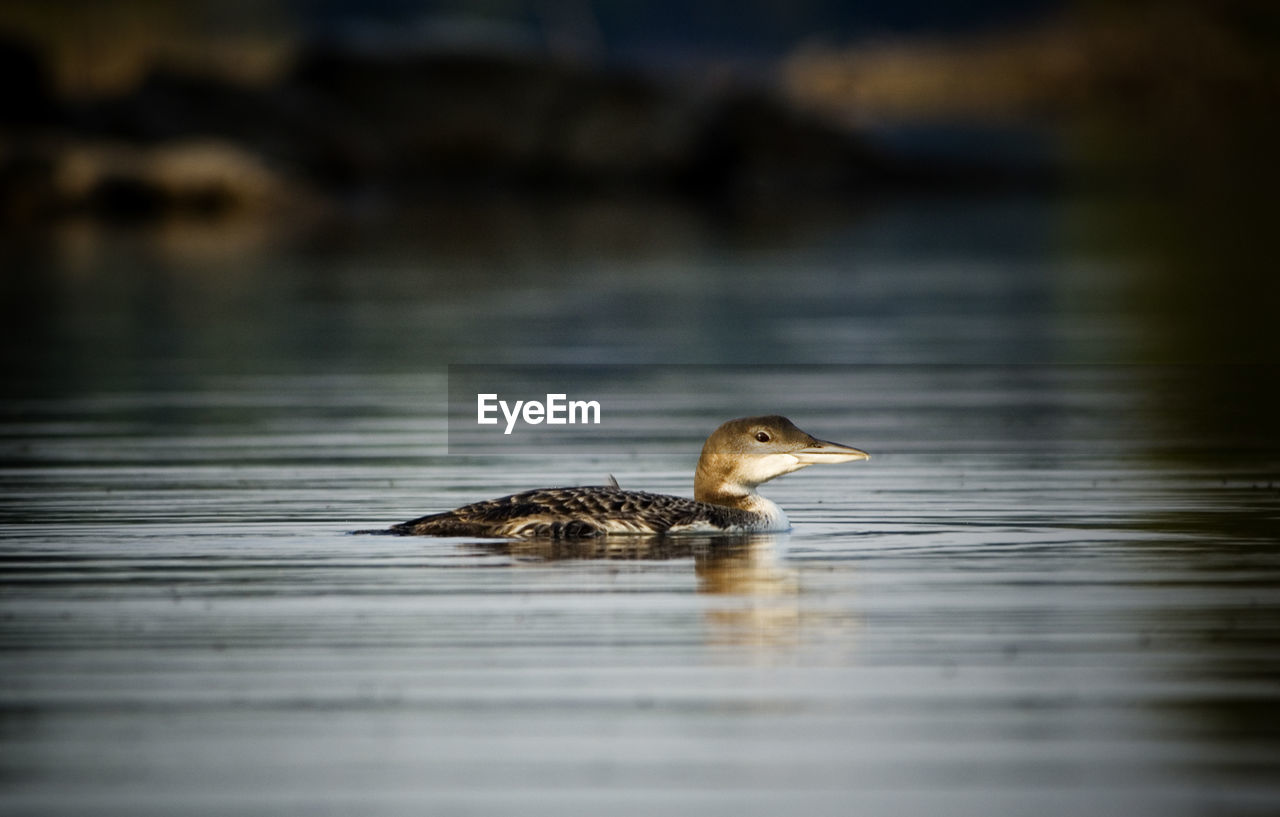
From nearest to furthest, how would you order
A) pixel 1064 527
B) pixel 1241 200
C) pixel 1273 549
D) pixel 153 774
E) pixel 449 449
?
pixel 153 774
pixel 1273 549
pixel 1064 527
pixel 449 449
pixel 1241 200

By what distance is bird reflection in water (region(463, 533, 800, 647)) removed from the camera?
9062 mm

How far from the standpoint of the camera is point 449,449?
50.3ft

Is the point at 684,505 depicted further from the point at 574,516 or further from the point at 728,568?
the point at 728,568

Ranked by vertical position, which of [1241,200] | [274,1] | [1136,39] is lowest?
[1241,200]

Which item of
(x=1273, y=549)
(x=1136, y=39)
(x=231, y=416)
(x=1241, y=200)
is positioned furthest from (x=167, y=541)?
(x=1136, y=39)

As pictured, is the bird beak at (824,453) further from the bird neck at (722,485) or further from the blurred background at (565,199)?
the blurred background at (565,199)

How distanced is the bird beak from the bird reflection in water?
43cm

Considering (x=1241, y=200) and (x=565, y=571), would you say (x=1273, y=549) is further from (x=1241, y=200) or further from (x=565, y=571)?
(x=1241, y=200)

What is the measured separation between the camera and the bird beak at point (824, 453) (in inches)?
458

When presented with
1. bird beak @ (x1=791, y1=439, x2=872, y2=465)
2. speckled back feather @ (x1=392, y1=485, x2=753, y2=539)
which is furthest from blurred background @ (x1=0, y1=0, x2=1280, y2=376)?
speckled back feather @ (x1=392, y1=485, x2=753, y2=539)

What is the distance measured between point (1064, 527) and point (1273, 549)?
Result: 1.09 meters

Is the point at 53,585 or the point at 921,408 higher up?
the point at 921,408

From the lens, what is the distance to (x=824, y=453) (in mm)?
11695

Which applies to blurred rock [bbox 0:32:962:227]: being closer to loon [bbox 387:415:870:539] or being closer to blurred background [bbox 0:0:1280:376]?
blurred background [bbox 0:0:1280:376]
